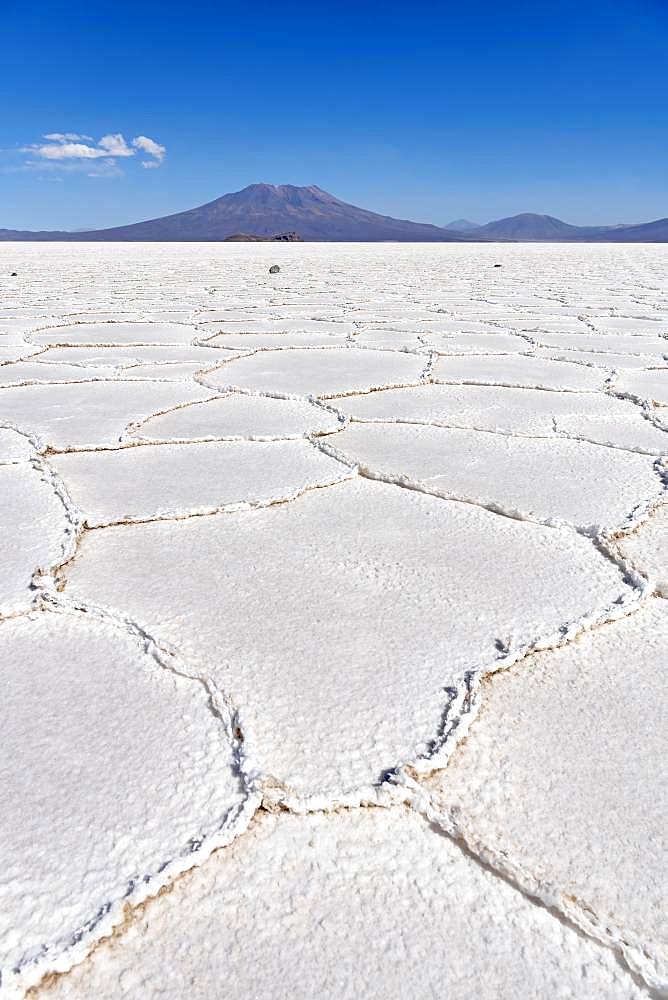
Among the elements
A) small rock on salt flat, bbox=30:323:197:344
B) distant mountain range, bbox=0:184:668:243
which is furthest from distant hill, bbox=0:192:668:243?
small rock on salt flat, bbox=30:323:197:344

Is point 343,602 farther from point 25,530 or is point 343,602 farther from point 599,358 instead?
point 599,358

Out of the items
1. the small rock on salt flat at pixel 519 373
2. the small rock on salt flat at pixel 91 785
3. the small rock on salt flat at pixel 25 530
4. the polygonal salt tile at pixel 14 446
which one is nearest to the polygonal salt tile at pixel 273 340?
the small rock on salt flat at pixel 519 373

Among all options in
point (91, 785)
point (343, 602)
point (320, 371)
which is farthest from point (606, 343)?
point (91, 785)

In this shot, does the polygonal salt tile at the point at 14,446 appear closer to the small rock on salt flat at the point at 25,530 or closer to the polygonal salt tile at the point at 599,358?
the small rock on salt flat at the point at 25,530

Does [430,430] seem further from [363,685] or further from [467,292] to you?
[467,292]

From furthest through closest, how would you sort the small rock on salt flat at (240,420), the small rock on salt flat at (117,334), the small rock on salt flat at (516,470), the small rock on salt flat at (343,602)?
the small rock on salt flat at (117,334) < the small rock on salt flat at (240,420) < the small rock on salt flat at (516,470) < the small rock on salt flat at (343,602)

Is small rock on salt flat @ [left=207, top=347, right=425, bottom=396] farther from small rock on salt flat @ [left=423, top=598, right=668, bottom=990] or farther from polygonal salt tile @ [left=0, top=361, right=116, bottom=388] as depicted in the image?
small rock on salt flat @ [left=423, top=598, right=668, bottom=990]

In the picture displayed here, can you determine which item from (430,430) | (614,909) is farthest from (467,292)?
(614,909)
